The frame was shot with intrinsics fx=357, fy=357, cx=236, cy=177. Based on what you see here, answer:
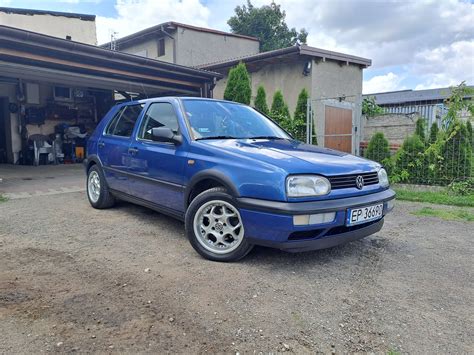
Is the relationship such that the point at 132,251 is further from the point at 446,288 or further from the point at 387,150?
the point at 387,150

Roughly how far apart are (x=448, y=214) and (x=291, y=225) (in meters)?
3.81

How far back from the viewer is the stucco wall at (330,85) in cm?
1068

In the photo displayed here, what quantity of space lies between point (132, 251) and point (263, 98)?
7412mm

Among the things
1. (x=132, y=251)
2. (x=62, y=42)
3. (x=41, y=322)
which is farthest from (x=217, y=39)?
(x=41, y=322)

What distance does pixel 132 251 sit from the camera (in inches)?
139

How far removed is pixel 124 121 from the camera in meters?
4.88

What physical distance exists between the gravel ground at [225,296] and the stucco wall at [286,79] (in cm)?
831

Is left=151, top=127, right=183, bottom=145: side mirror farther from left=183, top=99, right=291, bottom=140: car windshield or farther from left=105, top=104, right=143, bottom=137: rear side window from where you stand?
left=105, top=104, right=143, bottom=137: rear side window

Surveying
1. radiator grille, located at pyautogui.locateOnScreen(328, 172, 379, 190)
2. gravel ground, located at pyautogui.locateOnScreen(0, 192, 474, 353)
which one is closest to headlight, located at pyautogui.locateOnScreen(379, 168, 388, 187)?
radiator grille, located at pyautogui.locateOnScreen(328, 172, 379, 190)

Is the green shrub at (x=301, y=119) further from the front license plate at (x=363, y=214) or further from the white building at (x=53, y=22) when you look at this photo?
the white building at (x=53, y=22)

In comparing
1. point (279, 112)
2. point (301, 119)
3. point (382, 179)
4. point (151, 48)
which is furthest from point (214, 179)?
point (151, 48)

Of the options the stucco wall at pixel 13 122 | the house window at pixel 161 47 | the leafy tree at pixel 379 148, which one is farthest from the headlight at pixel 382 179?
the house window at pixel 161 47

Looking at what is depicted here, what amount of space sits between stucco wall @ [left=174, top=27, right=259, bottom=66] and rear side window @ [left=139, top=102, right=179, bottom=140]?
43.0 feet

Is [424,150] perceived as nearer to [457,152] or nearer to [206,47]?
[457,152]
